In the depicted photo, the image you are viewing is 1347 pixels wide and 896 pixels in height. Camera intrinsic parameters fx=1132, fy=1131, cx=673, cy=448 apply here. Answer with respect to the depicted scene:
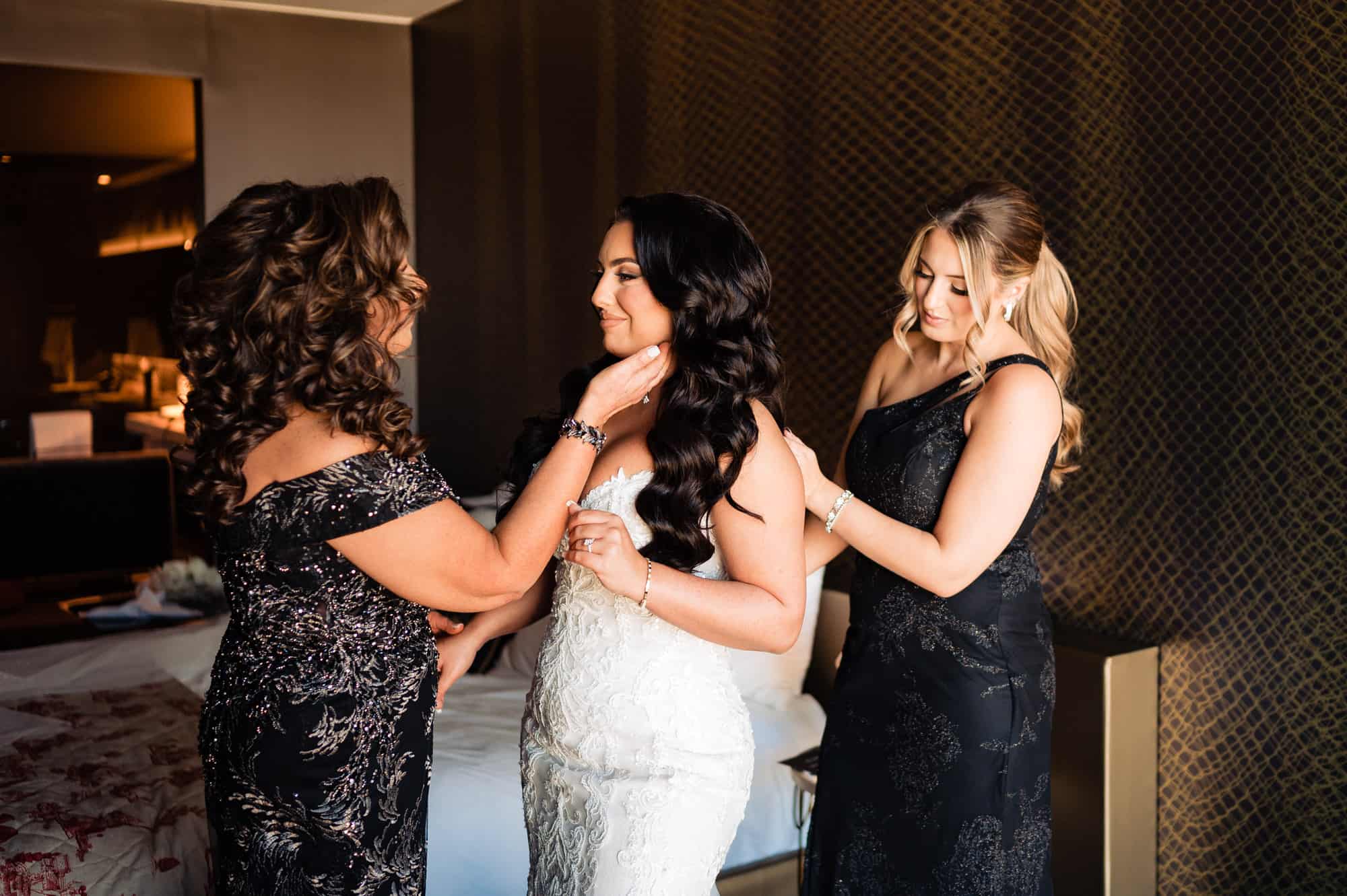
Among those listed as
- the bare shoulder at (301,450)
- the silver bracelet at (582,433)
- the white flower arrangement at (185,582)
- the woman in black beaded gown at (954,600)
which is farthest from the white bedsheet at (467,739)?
the silver bracelet at (582,433)

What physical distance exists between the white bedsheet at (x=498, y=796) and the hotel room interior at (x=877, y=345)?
10 mm

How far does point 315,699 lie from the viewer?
1.57m

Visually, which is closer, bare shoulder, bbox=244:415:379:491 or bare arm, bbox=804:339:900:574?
bare shoulder, bbox=244:415:379:491

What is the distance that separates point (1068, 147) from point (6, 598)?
532cm

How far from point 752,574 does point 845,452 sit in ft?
2.29

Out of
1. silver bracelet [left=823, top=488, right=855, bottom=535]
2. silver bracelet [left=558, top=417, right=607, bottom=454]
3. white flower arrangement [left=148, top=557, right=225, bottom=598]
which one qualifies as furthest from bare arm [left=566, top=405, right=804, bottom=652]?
white flower arrangement [left=148, top=557, right=225, bottom=598]

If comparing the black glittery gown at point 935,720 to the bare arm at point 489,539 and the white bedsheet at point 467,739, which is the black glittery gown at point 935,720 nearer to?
the bare arm at point 489,539

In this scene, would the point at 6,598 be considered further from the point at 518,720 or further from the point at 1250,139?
the point at 1250,139

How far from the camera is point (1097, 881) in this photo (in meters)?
2.69

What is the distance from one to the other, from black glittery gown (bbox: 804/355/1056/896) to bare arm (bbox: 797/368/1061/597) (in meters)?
0.08

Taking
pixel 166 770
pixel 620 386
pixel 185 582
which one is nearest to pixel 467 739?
pixel 166 770

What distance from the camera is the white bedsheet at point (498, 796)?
8.97ft

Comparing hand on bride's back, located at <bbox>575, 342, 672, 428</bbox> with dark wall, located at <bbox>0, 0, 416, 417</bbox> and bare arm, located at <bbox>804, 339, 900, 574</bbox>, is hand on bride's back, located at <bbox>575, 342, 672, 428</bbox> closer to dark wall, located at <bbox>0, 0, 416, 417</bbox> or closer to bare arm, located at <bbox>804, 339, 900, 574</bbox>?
bare arm, located at <bbox>804, 339, 900, 574</bbox>

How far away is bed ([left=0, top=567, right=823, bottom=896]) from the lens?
245 cm
